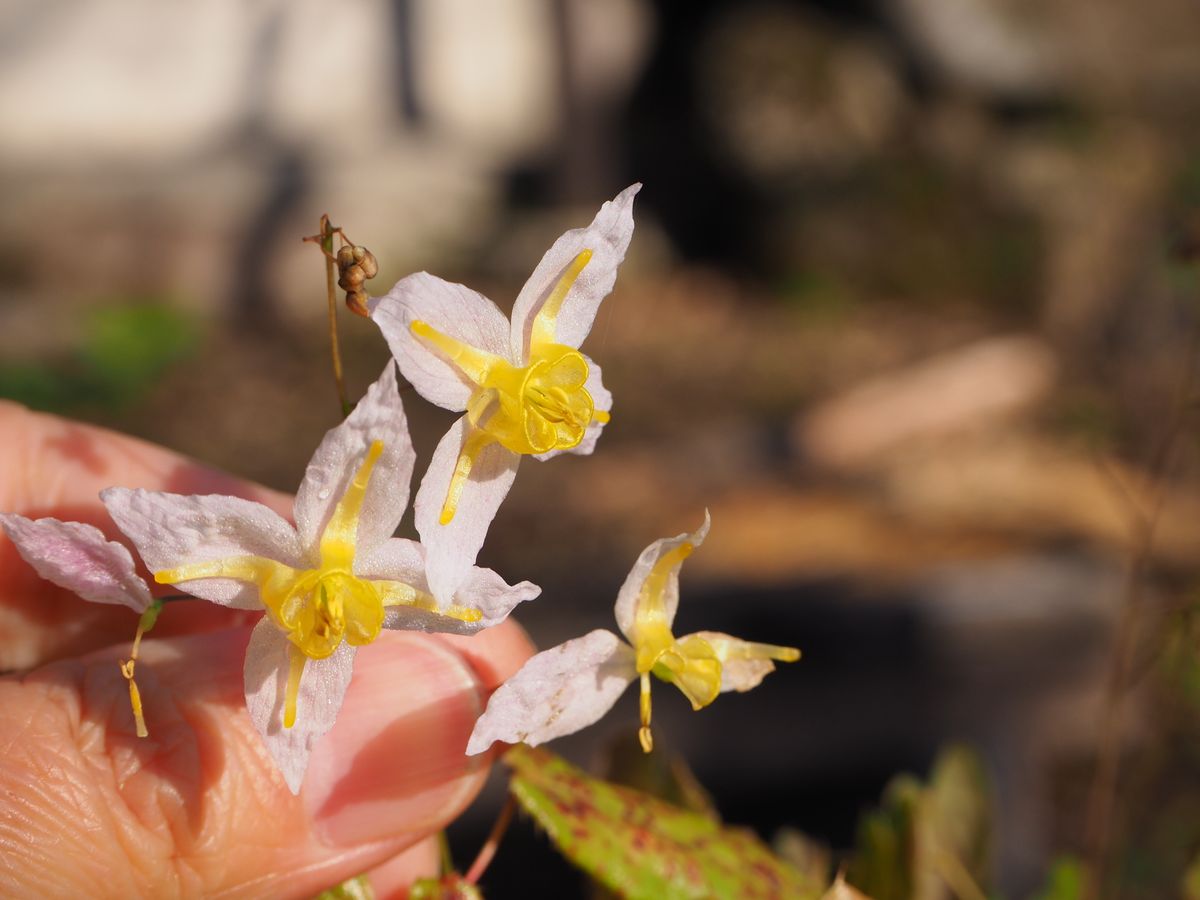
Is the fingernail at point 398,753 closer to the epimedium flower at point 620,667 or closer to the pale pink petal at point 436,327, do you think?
the epimedium flower at point 620,667

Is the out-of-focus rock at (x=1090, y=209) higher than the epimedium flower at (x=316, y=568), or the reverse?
the epimedium flower at (x=316, y=568)

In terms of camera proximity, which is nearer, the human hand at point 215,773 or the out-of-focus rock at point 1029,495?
the human hand at point 215,773

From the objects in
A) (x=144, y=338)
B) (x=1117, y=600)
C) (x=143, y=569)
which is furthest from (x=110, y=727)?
(x=144, y=338)

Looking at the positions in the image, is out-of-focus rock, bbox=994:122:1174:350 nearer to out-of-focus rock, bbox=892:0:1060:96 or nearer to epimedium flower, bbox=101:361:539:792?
out-of-focus rock, bbox=892:0:1060:96

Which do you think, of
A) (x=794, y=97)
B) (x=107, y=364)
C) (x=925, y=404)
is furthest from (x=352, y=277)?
(x=794, y=97)

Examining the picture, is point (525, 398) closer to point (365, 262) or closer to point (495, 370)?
point (495, 370)

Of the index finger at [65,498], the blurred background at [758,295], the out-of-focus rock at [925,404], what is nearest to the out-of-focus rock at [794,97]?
the blurred background at [758,295]
